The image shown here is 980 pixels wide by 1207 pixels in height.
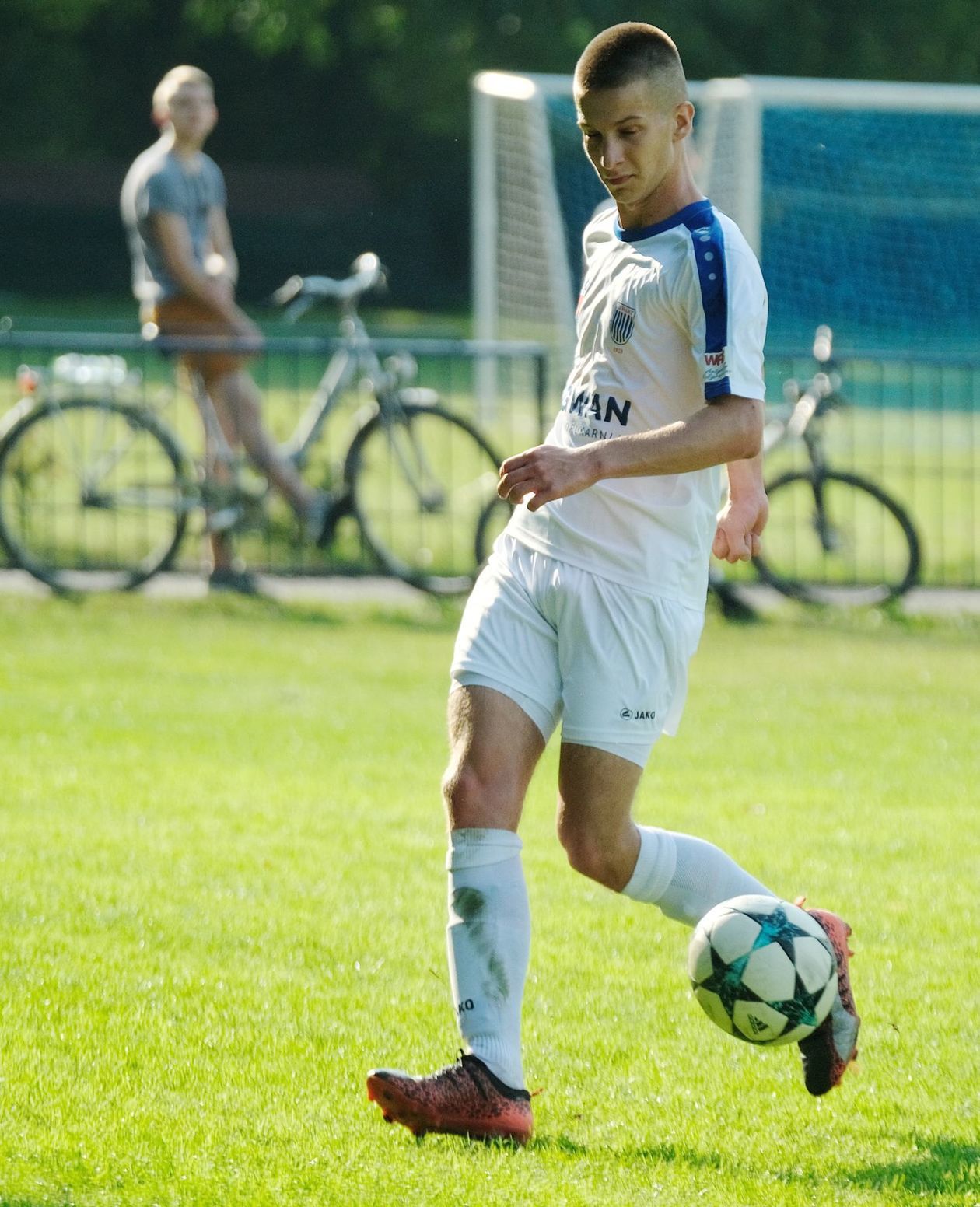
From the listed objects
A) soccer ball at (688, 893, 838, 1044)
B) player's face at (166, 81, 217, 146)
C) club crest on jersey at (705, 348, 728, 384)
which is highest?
player's face at (166, 81, 217, 146)

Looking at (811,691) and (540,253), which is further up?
(540,253)

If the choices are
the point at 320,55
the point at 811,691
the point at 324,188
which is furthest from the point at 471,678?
the point at 324,188

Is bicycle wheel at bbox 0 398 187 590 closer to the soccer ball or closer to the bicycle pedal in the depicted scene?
the bicycle pedal

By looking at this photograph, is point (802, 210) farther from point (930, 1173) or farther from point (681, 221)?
point (930, 1173)

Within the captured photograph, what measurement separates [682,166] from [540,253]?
14.8 m

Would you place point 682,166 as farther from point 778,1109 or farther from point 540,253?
point 540,253

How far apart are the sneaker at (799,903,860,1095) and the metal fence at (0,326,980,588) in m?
6.98

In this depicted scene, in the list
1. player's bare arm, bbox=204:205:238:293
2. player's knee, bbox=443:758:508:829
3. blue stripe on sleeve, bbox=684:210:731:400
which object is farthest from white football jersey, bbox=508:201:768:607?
player's bare arm, bbox=204:205:238:293

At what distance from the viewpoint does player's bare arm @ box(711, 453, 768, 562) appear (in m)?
4.15

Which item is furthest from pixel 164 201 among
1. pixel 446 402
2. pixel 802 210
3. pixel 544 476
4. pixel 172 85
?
pixel 802 210

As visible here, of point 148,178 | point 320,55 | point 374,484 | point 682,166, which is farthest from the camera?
point 320,55

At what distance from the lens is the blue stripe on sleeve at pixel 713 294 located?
148 inches

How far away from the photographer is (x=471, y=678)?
3967 mm

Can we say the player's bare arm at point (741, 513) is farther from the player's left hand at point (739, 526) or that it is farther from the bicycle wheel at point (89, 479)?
the bicycle wheel at point (89, 479)
